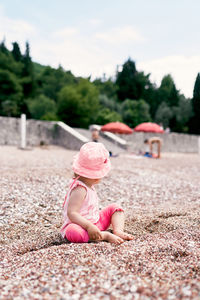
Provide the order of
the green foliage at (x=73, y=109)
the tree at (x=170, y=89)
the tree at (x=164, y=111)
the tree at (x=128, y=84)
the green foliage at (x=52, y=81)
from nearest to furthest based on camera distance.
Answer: the tree at (x=170, y=89) < the tree at (x=164, y=111) < the green foliage at (x=73, y=109) < the green foliage at (x=52, y=81) < the tree at (x=128, y=84)

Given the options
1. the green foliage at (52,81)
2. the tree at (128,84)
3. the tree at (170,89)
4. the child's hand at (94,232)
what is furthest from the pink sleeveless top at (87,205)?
the tree at (128,84)

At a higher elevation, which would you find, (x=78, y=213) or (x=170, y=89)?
(x=170, y=89)

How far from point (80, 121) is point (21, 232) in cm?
1852

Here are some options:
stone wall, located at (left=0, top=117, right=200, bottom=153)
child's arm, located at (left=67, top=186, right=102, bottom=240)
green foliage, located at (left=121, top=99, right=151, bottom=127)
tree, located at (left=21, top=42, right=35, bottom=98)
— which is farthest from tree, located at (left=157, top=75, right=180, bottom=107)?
tree, located at (left=21, top=42, right=35, bottom=98)

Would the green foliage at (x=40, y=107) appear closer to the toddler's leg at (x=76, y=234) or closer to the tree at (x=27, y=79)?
the tree at (x=27, y=79)

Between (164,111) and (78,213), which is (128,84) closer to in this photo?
(164,111)

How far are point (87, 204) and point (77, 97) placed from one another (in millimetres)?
19269

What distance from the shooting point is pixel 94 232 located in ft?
7.63

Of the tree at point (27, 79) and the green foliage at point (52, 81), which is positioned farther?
the green foliage at point (52, 81)

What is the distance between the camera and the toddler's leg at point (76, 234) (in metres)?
2.39

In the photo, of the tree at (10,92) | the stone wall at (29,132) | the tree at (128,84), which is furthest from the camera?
the tree at (128,84)

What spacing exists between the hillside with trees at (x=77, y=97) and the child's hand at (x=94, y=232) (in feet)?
32.5

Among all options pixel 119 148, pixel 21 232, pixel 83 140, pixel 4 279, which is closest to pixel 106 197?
pixel 21 232

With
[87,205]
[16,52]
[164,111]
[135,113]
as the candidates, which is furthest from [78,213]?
[16,52]
